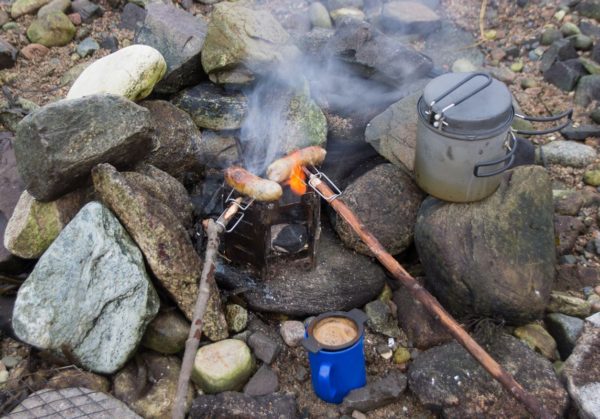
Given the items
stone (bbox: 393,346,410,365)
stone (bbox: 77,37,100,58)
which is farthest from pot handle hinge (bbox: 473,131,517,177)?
stone (bbox: 77,37,100,58)

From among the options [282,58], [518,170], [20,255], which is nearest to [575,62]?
[518,170]

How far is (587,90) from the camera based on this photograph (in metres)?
6.88

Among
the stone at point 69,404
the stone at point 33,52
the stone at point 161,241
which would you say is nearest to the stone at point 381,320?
the stone at point 161,241

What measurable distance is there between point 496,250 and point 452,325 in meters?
0.86

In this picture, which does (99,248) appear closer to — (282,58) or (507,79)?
(282,58)

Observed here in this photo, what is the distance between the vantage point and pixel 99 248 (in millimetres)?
4336

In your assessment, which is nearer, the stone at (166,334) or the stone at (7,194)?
the stone at (166,334)

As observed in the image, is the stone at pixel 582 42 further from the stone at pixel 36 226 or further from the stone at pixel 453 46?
the stone at pixel 36 226

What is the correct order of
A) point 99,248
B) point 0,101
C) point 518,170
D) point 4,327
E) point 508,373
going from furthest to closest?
point 0,101 → point 518,170 → point 4,327 → point 99,248 → point 508,373

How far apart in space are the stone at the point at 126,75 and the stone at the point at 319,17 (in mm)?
3101

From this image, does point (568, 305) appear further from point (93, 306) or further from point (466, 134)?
point (93, 306)

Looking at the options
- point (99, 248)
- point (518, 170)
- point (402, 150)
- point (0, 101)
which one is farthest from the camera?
point (0, 101)

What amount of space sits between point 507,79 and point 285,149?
3.41m

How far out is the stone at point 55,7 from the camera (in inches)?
304
